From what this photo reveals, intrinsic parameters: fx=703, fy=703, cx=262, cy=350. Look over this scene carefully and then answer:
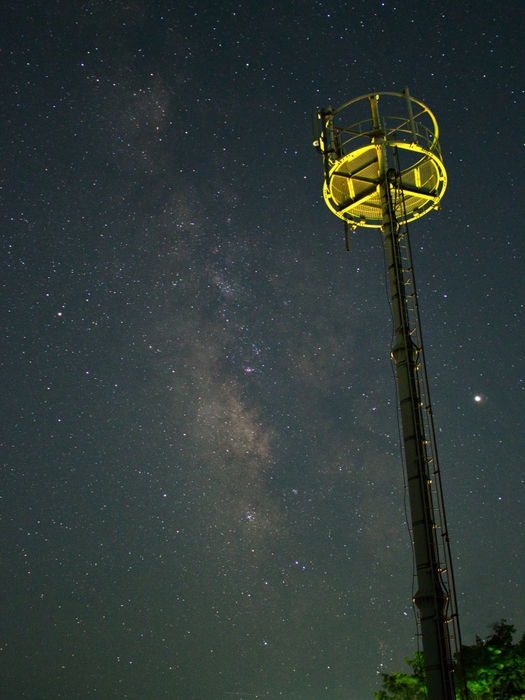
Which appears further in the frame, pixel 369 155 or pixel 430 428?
pixel 369 155

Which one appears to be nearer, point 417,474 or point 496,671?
point 417,474

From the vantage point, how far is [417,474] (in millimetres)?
15938

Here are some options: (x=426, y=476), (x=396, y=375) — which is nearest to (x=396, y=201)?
(x=396, y=375)

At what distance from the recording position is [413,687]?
26.3 metres

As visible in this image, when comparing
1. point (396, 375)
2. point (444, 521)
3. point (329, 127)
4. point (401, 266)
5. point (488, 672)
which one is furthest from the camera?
point (488, 672)

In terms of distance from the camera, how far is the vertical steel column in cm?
1448

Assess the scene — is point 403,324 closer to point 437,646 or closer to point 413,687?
point 437,646

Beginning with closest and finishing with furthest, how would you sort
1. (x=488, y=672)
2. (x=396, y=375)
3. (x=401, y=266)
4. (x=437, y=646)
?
(x=437, y=646), (x=396, y=375), (x=401, y=266), (x=488, y=672)

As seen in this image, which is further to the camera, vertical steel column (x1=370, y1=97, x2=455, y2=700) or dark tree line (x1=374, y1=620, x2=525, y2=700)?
dark tree line (x1=374, y1=620, x2=525, y2=700)

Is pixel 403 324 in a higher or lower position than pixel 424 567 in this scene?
higher

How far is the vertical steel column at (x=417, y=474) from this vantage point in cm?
1448

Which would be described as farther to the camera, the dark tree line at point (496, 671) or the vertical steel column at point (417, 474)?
the dark tree line at point (496, 671)

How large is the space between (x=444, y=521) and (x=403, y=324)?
4884mm

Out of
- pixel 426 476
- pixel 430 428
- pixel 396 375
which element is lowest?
pixel 426 476
